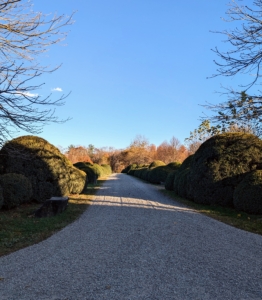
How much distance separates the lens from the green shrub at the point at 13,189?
8680 millimetres

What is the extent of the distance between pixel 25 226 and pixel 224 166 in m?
7.17

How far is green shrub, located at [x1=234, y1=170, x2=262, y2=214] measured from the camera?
8398mm

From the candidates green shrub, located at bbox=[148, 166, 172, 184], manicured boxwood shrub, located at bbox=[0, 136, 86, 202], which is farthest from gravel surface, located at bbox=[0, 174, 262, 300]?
green shrub, located at bbox=[148, 166, 172, 184]

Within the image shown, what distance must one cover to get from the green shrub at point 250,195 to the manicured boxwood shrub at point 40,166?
274 inches

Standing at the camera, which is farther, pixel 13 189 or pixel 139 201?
pixel 139 201

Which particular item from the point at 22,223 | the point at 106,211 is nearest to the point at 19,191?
the point at 22,223

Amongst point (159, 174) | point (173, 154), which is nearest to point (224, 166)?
point (159, 174)

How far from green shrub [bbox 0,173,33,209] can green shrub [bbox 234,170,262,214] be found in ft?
23.1

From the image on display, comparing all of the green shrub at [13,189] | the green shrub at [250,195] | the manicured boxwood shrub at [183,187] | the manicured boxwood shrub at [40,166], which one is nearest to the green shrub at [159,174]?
the manicured boxwood shrub at [183,187]

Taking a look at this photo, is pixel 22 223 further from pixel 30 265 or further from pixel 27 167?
pixel 27 167

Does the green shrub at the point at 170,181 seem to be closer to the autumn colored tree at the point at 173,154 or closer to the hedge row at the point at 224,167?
the hedge row at the point at 224,167

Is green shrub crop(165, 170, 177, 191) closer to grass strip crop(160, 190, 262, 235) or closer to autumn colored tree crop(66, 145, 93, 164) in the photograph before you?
grass strip crop(160, 190, 262, 235)

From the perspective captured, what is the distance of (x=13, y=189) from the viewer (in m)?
8.86

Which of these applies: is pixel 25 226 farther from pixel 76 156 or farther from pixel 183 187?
pixel 76 156
